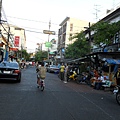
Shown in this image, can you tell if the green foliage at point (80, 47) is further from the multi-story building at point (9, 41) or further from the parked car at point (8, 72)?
the parked car at point (8, 72)

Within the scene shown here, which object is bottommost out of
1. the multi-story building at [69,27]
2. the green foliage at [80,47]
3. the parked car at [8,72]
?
the parked car at [8,72]

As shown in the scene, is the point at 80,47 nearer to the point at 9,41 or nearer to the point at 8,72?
the point at 8,72

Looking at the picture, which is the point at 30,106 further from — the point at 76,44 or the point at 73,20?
the point at 73,20

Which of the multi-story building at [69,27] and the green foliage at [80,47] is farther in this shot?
the multi-story building at [69,27]

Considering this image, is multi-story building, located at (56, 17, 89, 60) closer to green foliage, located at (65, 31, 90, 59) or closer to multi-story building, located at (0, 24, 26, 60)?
multi-story building, located at (0, 24, 26, 60)

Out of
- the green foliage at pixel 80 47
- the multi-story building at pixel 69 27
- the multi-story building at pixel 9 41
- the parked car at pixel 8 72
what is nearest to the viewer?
the parked car at pixel 8 72

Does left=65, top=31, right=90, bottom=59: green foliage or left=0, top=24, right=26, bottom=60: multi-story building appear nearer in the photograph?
left=65, top=31, right=90, bottom=59: green foliage

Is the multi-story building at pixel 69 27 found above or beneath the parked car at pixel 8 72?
above

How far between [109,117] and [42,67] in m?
6.82

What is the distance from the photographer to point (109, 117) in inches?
280

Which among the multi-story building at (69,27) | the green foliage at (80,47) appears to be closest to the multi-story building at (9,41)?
the green foliage at (80,47)

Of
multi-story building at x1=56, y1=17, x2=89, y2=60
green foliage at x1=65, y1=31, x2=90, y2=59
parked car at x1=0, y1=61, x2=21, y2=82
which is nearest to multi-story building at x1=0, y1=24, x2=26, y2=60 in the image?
green foliage at x1=65, y1=31, x2=90, y2=59

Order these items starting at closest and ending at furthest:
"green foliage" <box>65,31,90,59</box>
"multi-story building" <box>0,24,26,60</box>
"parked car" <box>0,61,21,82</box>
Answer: "parked car" <box>0,61,21,82</box> → "green foliage" <box>65,31,90,59</box> → "multi-story building" <box>0,24,26,60</box>

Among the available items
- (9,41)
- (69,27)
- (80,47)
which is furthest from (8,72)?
(69,27)
